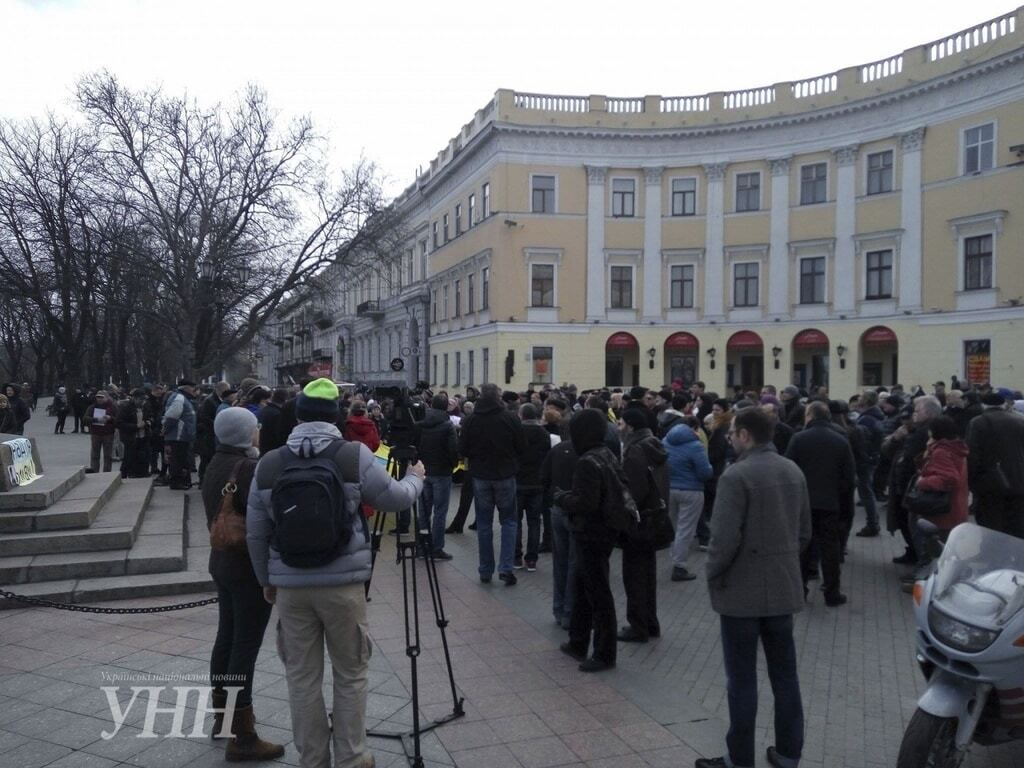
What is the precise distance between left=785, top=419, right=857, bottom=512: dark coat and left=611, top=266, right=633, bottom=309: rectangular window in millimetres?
29408

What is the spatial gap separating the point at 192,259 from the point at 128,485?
2263 cm

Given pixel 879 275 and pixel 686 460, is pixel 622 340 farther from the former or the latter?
pixel 686 460

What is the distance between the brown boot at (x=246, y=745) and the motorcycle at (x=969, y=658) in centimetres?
325

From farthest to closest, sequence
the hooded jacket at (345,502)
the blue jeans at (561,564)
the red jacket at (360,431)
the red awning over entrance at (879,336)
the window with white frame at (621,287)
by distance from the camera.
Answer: the window with white frame at (621,287) < the red awning over entrance at (879,336) < the red jacket at (360,431) < the blue jeans at (561,564) < the hooded jacket at (345,502)

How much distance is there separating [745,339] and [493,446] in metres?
29.3

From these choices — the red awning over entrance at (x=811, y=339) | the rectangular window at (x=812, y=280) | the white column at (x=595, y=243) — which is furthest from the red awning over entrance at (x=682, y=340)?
the rectangular window at (x=812, y=280)

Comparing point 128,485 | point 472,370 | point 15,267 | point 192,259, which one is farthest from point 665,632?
point 15,267

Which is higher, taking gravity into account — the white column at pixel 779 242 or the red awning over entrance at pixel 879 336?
the white column at pixel 779 242

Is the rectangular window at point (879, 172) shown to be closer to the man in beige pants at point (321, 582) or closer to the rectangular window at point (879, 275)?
the rectangular window at point (879, 275)

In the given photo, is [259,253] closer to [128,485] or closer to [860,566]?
[128,485]

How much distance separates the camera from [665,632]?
23.0ft

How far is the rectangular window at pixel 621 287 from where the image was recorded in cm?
3719

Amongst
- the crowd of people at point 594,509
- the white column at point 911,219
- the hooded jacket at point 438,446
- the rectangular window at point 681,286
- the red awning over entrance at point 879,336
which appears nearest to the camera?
the crowd of people at point 594,509

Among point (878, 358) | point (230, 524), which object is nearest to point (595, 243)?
point (878, 358)
